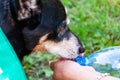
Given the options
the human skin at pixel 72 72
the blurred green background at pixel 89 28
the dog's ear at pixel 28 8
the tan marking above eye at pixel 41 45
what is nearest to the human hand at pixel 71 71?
the human skin at pixel 72 72

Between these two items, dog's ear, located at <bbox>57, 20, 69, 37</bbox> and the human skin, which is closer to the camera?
the human skin

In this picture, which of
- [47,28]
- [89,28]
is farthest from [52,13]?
[89,28]

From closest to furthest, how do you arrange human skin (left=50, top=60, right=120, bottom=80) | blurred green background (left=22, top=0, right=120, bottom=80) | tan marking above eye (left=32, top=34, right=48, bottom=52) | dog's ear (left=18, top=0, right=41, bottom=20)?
human skin (left=50, top=60, right=120, bottom=80) < dog's ear (left=18, top=0, right=41, bottom=20) < tan marking above eye (left=32, top=34, right=48, bottom=52) < blurred green background (left=22, top=0, right=120, bottom=80)

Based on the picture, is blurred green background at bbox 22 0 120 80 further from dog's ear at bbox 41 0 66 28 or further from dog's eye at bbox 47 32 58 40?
dog's ear at bbox 41 0 66 28

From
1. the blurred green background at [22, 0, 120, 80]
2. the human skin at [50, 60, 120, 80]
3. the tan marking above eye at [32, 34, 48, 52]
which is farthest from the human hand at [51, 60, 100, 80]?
the blurred green background at [22, 0, 120, 80]

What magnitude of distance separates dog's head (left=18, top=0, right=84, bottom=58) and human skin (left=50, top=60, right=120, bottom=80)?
0.89ft

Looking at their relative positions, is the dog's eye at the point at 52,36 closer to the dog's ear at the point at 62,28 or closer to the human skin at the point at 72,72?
the dog's ear at the point at 62,28

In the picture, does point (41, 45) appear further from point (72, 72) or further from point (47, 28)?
point (72, 72)

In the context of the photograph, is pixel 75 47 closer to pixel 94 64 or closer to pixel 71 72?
pixel 94 64

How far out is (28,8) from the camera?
2.71 m

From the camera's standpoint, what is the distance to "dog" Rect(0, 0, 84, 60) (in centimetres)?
269

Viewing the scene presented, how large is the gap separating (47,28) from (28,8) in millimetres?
193

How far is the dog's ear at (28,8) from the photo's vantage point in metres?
2.68

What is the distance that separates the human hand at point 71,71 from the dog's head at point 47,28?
27cm
